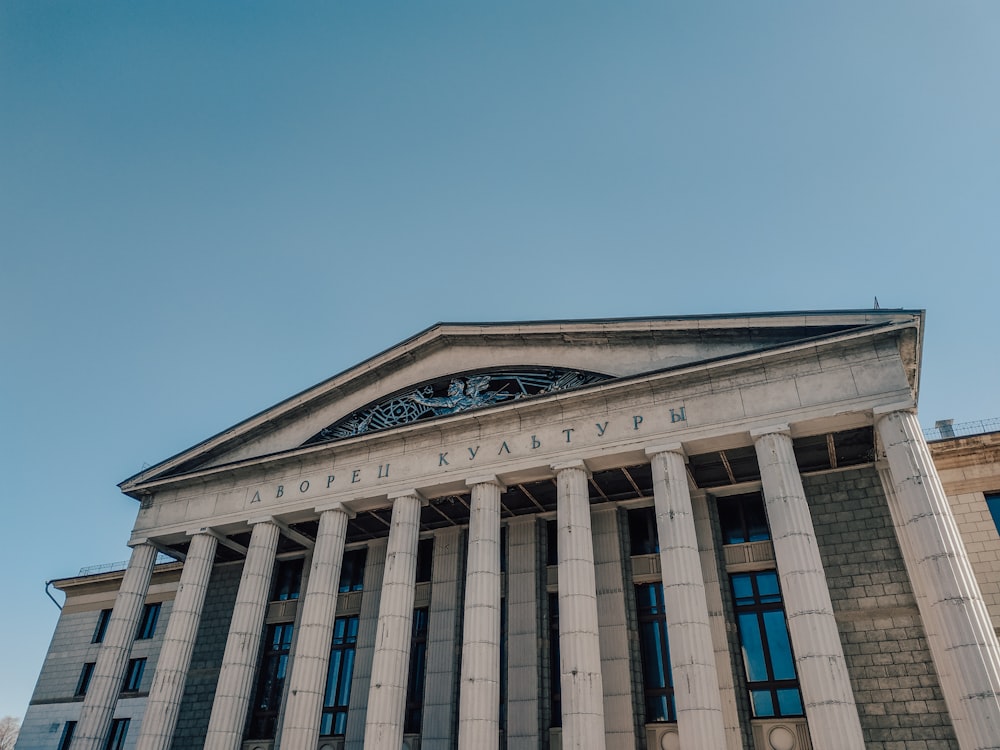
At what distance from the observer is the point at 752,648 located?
22391mm

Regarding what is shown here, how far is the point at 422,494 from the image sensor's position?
25328 millimetres

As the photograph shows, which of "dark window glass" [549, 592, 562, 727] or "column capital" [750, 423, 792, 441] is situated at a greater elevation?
"column capital" [750, 423, 792, 441]

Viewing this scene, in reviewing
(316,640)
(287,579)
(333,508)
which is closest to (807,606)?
(316,640)

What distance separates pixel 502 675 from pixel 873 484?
13970mm

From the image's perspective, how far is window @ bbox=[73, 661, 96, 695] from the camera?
35031mm

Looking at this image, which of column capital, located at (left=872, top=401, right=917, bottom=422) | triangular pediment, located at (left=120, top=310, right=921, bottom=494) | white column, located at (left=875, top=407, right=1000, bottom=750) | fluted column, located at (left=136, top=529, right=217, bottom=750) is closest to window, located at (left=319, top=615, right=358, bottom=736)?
fluted column, located at (left=136, top=529, right=217, bottom=750)

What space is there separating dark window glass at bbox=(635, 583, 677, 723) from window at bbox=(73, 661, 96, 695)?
2794cm

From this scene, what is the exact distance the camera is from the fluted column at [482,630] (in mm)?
20125

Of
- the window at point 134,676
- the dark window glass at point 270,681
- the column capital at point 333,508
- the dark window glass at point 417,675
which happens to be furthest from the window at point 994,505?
the window at point 134,676

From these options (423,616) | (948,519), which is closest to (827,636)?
(948,519)

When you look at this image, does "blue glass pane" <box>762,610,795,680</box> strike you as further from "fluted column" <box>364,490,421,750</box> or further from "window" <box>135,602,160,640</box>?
"window" <box>135,602,160,640</box>

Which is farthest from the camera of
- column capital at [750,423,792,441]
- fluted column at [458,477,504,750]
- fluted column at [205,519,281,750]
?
fluted column at [205,519,281,750]

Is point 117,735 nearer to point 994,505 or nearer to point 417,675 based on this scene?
point 417,675

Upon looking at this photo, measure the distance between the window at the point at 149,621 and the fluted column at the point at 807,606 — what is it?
1168 inches
